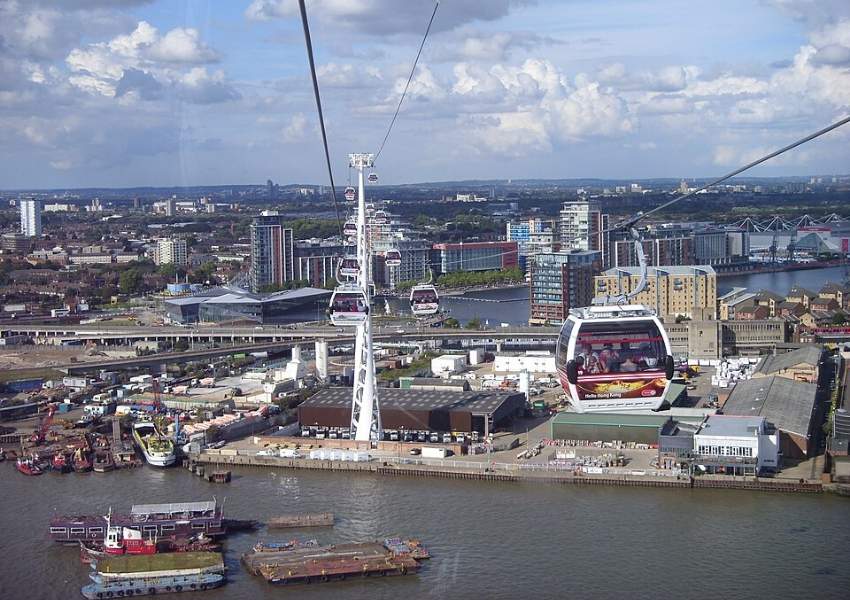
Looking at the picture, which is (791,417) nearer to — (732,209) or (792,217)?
(792,217)

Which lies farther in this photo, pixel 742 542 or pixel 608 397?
pixel 742 542

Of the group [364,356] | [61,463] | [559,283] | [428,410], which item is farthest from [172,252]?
[364,356]

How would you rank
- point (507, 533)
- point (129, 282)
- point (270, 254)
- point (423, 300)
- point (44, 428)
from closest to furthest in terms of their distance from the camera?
point (507, 533) < point (423, 300) < point (44, 428) < point (270, 254) < point (129, 282)

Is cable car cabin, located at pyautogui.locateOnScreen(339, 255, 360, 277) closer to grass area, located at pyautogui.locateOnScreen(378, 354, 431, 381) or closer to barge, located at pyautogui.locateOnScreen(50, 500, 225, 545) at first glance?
barge, located at pyautogui.locateOnScreen(50, 500, 225, 545)

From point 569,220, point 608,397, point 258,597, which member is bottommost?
point 258,597

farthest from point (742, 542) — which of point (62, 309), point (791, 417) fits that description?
point (62, 309)

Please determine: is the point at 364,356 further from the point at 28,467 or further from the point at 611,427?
the point at 28,467

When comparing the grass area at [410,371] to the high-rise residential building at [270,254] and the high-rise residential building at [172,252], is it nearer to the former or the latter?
the high-rise residential building at [270,254]
